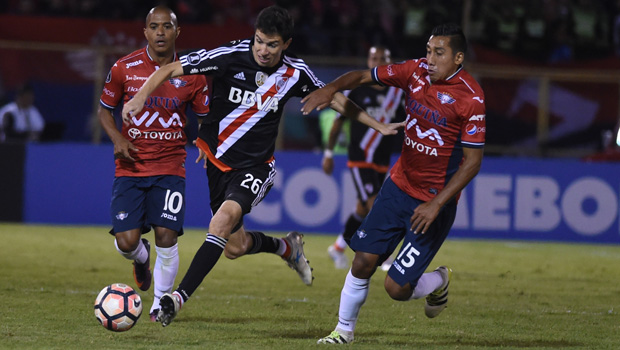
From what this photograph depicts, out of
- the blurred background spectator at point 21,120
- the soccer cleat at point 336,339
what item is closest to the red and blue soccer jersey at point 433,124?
the soccer cleat at point 336,339

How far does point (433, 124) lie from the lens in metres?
7.05

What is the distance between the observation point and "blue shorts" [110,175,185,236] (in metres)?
7.96

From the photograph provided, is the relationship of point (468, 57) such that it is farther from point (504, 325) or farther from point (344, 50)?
point (504, 325)

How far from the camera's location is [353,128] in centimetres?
1209

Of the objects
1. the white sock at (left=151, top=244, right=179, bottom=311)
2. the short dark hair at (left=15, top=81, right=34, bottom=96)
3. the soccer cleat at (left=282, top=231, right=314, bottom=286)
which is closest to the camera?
the white sock at (left=151, top=244, right=179, bottom=311)

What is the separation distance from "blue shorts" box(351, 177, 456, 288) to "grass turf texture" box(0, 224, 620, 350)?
0.53m

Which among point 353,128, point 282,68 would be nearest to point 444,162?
point 282,68

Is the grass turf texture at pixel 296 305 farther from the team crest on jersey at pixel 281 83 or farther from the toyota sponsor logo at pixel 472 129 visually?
the team crest on jersey at pixel 281 83

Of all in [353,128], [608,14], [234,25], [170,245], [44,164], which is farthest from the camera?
[608,14]

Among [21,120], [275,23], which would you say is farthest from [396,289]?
[21,120]

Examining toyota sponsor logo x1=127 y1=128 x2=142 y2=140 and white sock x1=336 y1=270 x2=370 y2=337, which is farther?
toyota sponsor logo x1=127 y1=128 x2=142 y2=140

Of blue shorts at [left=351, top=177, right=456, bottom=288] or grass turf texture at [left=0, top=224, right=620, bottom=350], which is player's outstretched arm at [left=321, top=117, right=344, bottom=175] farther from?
blue shorts at [left=351, top=177, right=456, bottom=288]

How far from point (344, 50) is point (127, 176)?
451 inches

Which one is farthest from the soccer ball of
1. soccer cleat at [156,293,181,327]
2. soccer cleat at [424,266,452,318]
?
soccer cleat at [424,266,452,318]
